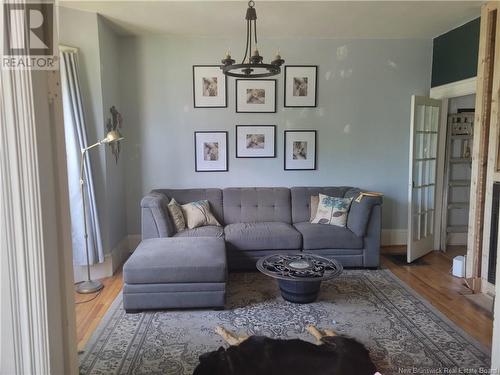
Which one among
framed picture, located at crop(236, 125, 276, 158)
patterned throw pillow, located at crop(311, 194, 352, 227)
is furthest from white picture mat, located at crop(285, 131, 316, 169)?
patterned throw pillow, located at crop(311, 194, 352, 227)

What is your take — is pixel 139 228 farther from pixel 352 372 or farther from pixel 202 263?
pixel 352 372

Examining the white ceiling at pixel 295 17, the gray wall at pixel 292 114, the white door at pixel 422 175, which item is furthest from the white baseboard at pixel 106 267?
the white door at pixel 422 175

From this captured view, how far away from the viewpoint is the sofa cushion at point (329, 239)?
3.95 metres

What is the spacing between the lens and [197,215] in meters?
4.17

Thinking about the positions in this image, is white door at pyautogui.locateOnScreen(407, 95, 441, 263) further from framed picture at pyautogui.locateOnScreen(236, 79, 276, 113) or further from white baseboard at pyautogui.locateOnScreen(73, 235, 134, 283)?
white baseboard at pyautogui.locateOnScreen(73, 235, 134, 283)

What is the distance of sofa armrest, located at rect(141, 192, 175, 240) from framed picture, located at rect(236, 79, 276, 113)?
1625mm

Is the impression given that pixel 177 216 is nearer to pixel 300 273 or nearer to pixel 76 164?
pixel 76 164

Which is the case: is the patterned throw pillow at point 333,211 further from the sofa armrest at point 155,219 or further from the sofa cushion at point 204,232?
the sofa armrest at point 155,219

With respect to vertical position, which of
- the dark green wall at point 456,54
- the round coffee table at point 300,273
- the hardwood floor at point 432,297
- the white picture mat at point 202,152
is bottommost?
the hardwood floor at point 432,297

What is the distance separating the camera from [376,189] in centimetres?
491

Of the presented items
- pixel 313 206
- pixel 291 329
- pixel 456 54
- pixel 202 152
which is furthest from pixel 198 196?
pixel 456 54

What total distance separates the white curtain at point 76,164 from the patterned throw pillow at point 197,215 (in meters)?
0.95

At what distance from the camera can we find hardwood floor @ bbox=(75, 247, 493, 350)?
282cm

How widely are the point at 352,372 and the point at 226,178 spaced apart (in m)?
3.06
